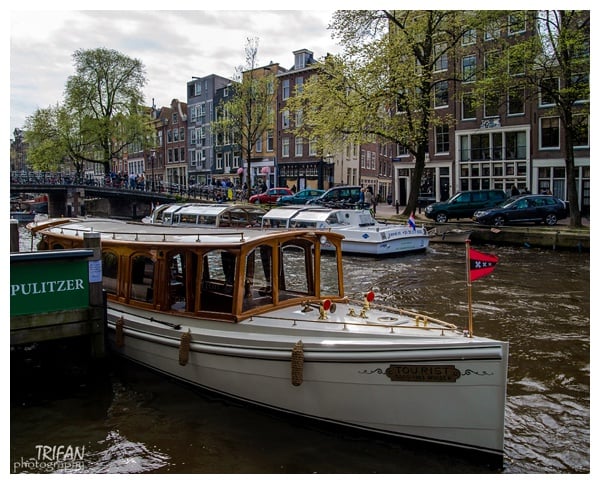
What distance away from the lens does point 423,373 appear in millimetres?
5746

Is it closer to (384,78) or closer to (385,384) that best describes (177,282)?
(385,384)

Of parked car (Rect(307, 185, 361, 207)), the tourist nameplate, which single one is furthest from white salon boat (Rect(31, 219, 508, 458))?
parked car (Rect(307, 185, 361, 207))

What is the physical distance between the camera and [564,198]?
2964cm

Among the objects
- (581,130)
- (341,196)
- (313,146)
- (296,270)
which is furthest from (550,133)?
(296,270)

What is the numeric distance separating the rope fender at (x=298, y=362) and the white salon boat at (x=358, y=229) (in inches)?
558

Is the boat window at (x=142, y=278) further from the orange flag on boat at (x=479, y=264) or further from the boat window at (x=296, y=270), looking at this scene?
the orange flag on boat at (x=479, y=264)

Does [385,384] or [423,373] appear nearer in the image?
[423,373]

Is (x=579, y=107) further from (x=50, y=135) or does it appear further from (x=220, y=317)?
(x=50, y=135)

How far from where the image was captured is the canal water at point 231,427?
19.8 ft

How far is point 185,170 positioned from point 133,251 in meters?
57.4

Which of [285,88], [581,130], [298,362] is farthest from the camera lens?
[285,88]

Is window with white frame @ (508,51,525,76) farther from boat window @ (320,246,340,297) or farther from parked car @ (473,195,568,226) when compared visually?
boat window @ (320,246,340,297)

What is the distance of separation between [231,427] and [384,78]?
22.6 meters

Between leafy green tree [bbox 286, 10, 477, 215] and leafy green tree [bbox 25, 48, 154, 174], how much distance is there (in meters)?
25.9
